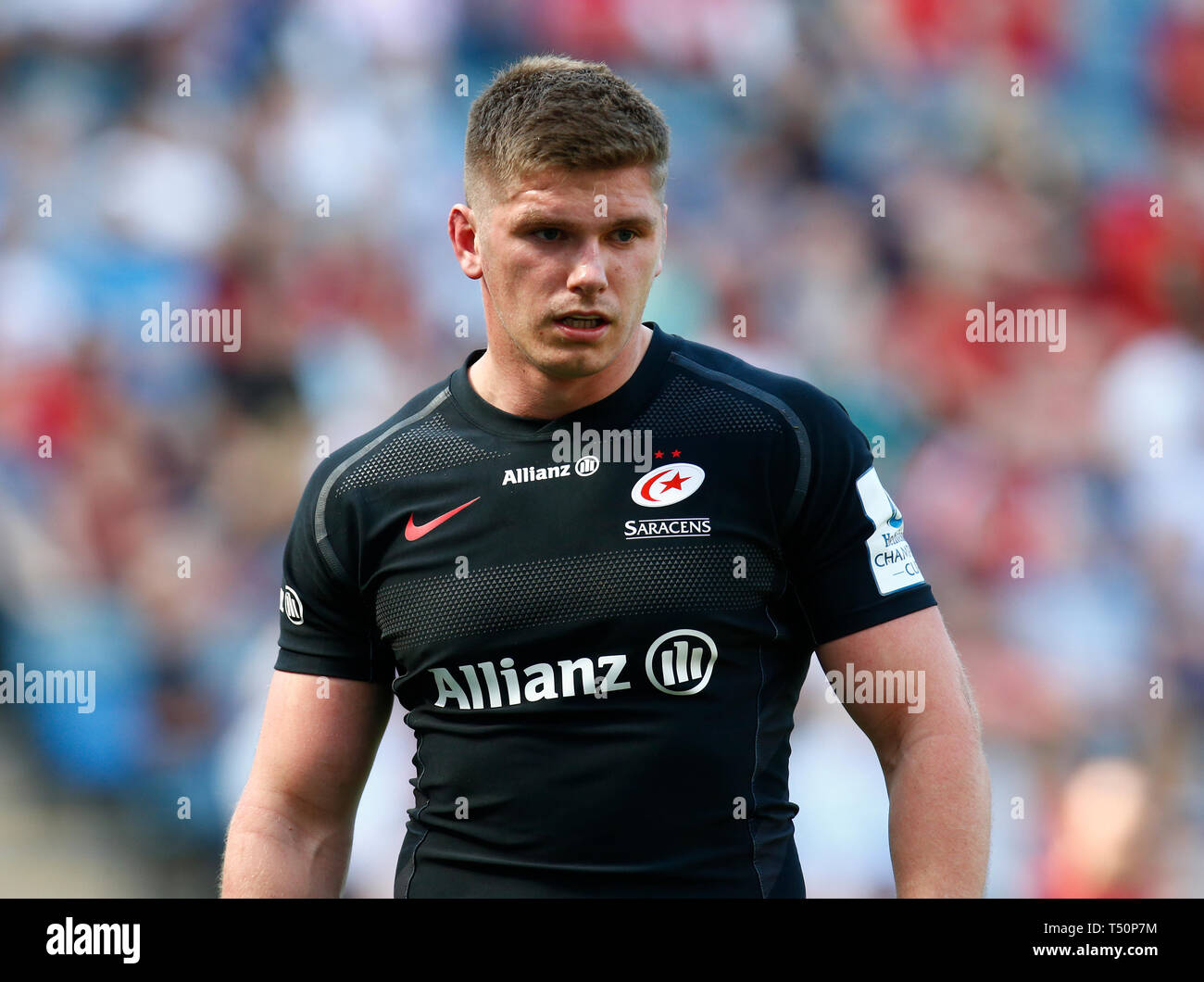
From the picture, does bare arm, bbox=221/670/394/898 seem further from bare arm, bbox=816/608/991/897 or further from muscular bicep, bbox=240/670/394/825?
bare arm, bbox=816/608/991/897

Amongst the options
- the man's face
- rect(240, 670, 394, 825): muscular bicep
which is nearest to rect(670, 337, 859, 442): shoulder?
the man's face

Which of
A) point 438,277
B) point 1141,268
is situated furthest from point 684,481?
point 1141,268

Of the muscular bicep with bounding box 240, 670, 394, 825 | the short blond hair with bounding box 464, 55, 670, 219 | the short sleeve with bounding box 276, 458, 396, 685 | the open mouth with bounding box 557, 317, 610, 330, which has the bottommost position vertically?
the muscular bicep with bounding box 240, 670, 394, 825

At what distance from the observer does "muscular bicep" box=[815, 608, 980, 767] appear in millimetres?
2039

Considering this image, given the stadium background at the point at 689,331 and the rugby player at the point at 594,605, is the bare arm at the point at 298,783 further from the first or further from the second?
the stadium background at the point at 689,331

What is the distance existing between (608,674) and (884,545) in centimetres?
50

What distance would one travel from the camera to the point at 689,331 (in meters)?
4.81

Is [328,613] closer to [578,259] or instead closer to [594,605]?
[594,605]

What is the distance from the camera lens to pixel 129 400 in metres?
4.66

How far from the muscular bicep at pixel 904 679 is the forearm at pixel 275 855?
0.95m

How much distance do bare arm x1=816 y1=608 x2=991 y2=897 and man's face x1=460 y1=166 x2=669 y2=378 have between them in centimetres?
63

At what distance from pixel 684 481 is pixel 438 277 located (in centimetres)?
297

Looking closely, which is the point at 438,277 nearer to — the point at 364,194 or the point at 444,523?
the point at 364,194

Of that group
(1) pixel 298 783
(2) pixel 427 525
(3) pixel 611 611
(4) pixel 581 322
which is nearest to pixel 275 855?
(1) pixel 298 783
